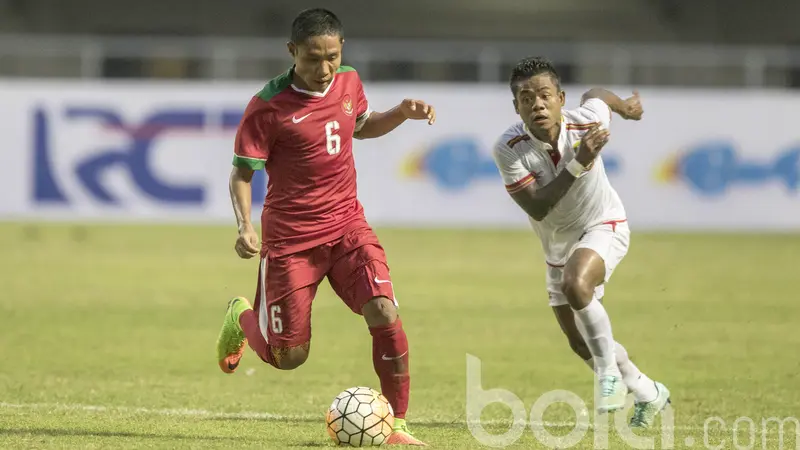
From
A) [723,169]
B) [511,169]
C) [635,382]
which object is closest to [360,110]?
[511,169]

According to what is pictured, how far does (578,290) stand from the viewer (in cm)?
766

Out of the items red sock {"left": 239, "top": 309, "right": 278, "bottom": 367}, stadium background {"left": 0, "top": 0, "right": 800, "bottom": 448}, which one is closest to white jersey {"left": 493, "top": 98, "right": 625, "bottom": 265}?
stadium background {"left": 0, "top": 0, "right": 800, "bottom": 448}

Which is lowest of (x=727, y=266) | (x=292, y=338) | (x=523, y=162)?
(x=727, y=266)

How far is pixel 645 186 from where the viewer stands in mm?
22219

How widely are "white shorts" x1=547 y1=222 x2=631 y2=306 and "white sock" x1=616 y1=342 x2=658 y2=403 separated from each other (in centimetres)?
41

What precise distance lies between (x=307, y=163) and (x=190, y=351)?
167 inches

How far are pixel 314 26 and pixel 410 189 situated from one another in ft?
49.2

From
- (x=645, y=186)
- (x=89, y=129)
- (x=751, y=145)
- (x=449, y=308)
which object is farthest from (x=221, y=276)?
(x=751, y=145)

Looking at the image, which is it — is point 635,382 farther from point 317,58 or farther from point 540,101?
point 317,58

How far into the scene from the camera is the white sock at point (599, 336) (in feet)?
25.3

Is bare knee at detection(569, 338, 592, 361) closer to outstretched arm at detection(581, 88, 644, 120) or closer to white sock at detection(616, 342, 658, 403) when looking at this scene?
white sock at detection(616, 342, 658, 403)

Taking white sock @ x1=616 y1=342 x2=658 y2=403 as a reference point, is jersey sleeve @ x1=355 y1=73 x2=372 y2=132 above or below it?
above

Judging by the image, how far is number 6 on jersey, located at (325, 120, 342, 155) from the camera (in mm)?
7750

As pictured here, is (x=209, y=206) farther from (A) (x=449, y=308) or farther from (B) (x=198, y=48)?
(A) (x=449, y=308)
